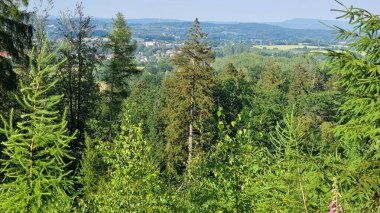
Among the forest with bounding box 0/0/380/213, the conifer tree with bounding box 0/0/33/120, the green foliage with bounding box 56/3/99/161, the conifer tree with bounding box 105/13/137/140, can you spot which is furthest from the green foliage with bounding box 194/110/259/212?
the conifer tree with bounding box 105/13/137/140

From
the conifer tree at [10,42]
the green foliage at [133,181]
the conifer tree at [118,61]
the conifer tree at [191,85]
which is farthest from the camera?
the conifer tree at [118,61]

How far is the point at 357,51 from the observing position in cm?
597

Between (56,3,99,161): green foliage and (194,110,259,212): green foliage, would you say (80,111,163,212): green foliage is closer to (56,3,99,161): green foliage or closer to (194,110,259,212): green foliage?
(194,110,259,212): green foliage

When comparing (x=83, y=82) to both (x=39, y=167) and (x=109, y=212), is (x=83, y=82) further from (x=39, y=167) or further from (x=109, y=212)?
(x=39, y=167)

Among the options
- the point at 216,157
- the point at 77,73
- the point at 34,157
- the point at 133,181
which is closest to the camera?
the point at 34,157

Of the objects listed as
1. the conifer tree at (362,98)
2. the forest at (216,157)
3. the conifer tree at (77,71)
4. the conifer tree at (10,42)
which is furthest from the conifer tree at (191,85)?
the conifer tree at (362,98)

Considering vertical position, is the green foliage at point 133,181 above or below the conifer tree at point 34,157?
below

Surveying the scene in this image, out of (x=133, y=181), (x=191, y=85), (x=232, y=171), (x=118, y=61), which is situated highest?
(x=232, y=171)

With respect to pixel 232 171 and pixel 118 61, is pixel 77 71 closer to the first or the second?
pixel 118 61

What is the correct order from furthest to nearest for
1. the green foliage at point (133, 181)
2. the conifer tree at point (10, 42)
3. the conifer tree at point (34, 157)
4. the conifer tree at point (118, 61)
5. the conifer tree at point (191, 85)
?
1. the conifer tree at point (118, 61)
2. the conifer tree at point (191, 85)
3. the conifer tree at point (10, 42)
4. the green foliage at point (133, 181)
5. the conifer tree at point (34, 157)

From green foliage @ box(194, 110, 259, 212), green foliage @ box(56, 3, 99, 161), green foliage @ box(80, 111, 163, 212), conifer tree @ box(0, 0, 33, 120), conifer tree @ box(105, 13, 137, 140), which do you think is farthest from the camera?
conifer tree @ box(105, 13, 137, 140)

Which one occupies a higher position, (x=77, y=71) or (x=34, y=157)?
(x=34, y=157)

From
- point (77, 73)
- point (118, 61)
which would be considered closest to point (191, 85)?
point (118, 61)

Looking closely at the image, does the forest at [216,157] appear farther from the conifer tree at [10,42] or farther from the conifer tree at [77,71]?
the conifer tree at [77,71]
